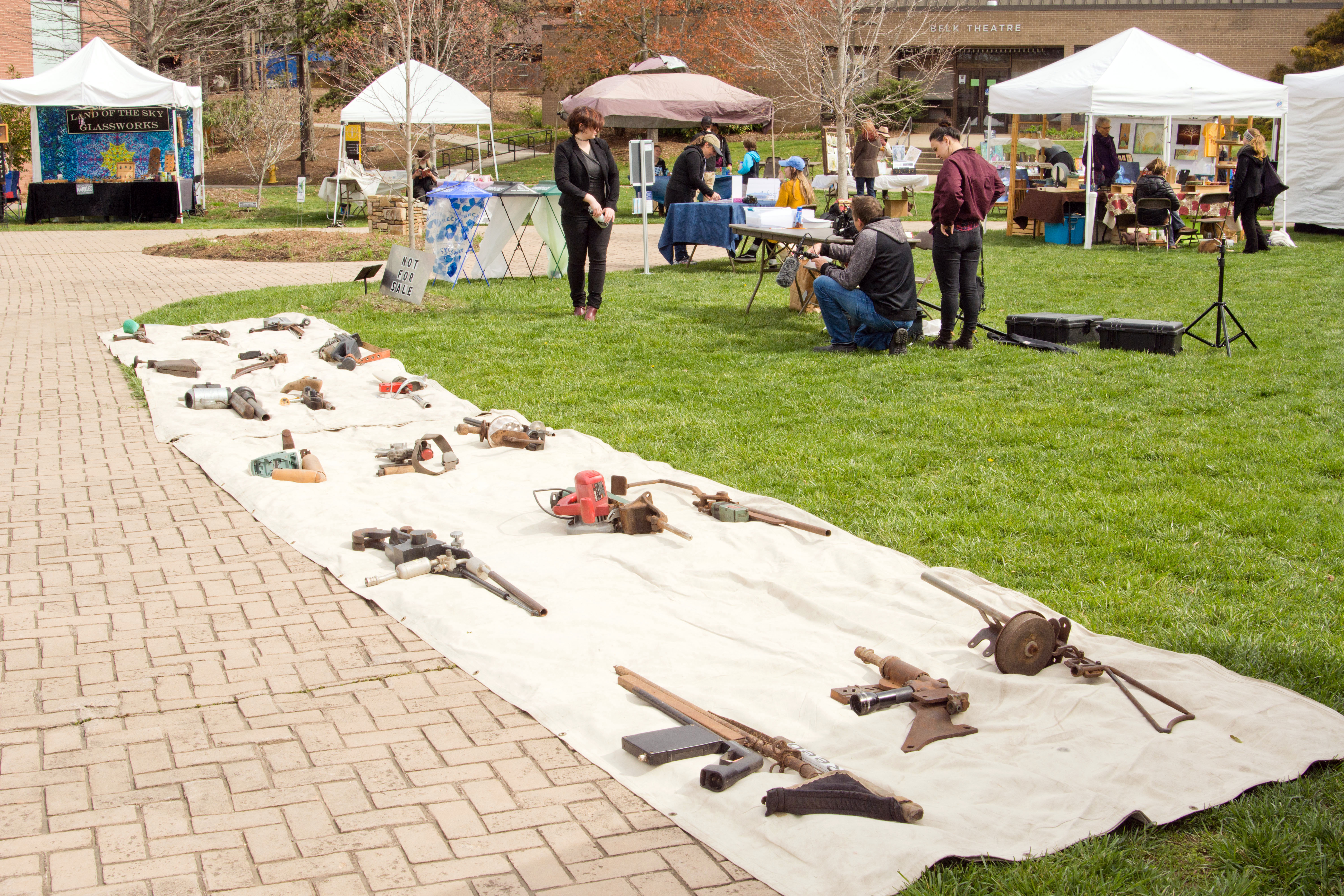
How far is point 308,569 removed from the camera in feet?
16.5

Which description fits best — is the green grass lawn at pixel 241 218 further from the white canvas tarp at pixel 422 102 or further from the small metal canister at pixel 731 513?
the small metal canister at pixel 731 513

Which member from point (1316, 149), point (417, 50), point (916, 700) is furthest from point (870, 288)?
point (417, 50)

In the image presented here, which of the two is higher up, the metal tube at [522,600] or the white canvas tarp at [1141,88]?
the white canvas tarp at [1141,88]

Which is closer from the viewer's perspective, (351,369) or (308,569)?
(308,569)

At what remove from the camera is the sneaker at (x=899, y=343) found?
30.8 ft

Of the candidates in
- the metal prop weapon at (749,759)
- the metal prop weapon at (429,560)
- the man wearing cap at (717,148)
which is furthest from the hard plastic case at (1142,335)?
the man wearing cap at (717,148)

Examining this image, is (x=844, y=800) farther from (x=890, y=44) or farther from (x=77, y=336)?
(x=890, y=44)

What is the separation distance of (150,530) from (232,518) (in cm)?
38

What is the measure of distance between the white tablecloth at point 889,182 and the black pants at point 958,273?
11161 millimetres

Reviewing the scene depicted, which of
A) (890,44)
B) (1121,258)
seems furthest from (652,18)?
(1121,258)

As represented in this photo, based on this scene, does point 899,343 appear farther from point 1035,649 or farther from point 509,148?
point 509,148

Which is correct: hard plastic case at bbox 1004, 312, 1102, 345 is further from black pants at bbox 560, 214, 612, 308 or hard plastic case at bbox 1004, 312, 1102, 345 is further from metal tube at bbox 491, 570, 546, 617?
metal tube at bbox 491, 570, 546, 617

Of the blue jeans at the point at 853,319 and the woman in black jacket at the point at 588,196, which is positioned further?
the woman in black jacket at the point at 588,196

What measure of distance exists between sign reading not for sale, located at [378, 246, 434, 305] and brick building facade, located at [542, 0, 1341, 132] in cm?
3729
